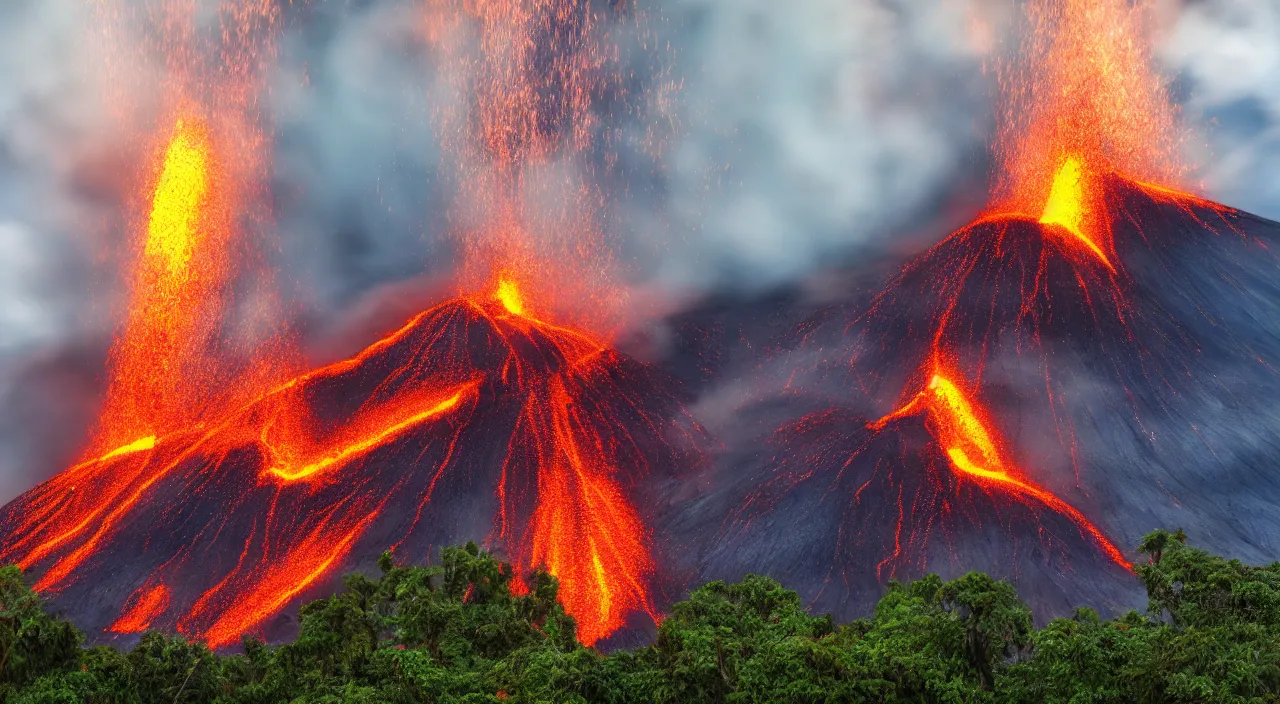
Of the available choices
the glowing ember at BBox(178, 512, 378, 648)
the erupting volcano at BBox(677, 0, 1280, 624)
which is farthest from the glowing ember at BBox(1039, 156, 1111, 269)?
the glowing ember at BBox(178, 512, 378, 648)

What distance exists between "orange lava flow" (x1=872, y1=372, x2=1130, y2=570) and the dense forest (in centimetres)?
3013

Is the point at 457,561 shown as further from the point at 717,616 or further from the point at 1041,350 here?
the point at 1041,350

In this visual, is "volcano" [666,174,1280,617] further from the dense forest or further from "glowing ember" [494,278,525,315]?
the dense forest

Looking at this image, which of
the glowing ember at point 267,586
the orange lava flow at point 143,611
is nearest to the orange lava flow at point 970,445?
the glowing ember at point 267,586

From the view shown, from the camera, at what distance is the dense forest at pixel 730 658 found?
11516 millimetres

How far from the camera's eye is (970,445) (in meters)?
52.6

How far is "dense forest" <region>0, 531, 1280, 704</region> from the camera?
11.5m

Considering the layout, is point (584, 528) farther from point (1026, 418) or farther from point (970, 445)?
point (1026, 418)

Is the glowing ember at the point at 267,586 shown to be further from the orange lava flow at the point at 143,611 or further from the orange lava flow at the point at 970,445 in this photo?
the orange lava flow at the point at 970,445

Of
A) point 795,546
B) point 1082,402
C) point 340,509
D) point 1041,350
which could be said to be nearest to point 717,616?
point 795,546

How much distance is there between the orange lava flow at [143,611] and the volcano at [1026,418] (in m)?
25.8

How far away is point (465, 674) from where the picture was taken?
45.0ft

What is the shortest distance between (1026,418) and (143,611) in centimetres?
4701

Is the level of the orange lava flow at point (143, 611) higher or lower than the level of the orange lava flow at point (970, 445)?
lower
